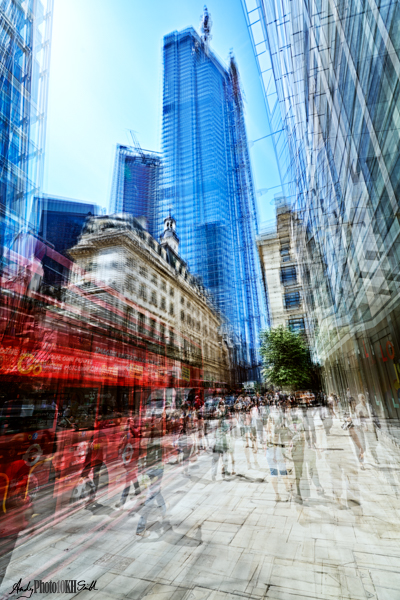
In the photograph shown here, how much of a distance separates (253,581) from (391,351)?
9.70 metres

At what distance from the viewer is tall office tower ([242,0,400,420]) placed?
7703 millimetres

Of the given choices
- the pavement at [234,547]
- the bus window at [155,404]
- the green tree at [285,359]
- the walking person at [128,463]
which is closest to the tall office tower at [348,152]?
the green tree at [285,359]

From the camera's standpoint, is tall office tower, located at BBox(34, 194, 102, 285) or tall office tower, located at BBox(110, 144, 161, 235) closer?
tall office tower, located at BBox(34, 194, 102, 285)

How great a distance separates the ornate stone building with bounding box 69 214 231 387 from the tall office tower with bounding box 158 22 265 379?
10.9ft

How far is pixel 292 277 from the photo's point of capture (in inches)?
1818

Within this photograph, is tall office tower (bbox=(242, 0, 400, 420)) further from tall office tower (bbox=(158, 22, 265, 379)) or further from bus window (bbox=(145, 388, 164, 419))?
tall office tower (bbox=(158, 22, 265, 379))

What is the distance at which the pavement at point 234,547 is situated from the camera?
339cm

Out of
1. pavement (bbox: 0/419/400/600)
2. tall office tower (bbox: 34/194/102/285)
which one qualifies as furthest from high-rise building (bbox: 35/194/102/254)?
pavement (bbox: 0/419/400/600)

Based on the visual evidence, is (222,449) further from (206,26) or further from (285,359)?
(206,26)

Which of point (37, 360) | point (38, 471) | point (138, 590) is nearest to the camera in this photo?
point (138, 590)

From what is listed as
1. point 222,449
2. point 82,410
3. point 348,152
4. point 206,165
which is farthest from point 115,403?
point 206,165

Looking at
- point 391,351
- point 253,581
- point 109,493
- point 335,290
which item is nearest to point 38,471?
point 109,493

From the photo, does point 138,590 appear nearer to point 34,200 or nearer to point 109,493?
point 109,493

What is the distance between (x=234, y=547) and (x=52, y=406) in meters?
8.31
